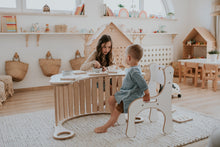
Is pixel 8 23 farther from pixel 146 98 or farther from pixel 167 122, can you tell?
pixel 167 122

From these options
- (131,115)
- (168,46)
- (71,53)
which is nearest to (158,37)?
(168,46)

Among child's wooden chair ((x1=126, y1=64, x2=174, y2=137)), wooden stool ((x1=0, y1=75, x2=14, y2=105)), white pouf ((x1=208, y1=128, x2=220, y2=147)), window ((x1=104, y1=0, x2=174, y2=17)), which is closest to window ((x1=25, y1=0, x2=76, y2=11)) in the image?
window ((x1=104, y1=0, x2=174, y2=17))

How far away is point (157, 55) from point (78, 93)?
3.51m

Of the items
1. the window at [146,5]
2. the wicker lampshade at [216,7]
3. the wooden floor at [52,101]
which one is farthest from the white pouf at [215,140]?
the window at [146,5]

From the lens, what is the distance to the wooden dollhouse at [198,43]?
552cm

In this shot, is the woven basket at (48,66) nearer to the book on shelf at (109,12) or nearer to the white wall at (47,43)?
the white wall at (47,43)

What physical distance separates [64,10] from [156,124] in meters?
3.24

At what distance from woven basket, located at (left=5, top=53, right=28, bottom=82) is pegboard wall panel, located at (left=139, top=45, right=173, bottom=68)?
2653 mm

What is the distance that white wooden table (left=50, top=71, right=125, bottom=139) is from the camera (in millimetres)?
2469

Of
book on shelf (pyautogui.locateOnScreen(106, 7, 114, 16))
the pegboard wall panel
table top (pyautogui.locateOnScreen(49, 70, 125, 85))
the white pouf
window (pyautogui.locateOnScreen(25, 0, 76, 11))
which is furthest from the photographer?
the pegboard wall panel

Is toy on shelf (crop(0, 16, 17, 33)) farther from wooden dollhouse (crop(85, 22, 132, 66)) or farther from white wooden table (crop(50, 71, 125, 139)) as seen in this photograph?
white wooden table (crop(50, 71, 125, 139))

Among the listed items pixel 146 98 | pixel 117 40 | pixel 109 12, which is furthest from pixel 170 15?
pixel 146 98

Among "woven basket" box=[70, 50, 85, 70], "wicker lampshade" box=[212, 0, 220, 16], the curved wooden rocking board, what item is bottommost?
the curved wooden rocking board

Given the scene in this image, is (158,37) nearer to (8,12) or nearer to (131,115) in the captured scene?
(8,12)
